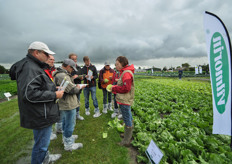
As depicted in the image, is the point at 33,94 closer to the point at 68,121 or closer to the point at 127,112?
the point at 68,121

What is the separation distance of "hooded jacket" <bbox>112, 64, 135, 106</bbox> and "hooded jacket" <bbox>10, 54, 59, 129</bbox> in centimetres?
145

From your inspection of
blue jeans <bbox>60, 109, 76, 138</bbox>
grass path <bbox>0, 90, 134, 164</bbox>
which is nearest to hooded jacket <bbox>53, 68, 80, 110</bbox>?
blue jeans <bbox>60, 109, 76, 138</bbox>

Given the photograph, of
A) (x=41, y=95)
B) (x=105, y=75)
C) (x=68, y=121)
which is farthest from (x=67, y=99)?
(x=105, y=75)

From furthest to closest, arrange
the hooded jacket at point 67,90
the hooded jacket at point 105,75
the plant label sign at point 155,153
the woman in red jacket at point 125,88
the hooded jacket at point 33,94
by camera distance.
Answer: the hooded jacket at point 105,75, the woman in red jacket at point 125,88, the hooded jacket at point 67,90, the plant label sign at point 155,153, the hooded jacket at point 33,94

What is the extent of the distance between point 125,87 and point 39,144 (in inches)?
79.7

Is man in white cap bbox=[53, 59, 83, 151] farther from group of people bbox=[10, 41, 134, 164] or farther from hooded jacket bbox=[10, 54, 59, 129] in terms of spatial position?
hooded jacket bbox=[10, 54, 59, 129]

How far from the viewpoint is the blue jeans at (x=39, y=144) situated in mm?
1865

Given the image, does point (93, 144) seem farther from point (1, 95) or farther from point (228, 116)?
point (1, 95)

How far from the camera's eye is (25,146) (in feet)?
10.5

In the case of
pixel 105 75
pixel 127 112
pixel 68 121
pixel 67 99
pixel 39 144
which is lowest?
pixel 39 144

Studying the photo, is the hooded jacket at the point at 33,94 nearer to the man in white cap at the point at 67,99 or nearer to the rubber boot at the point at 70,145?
the man in white cap at the point at 67,99

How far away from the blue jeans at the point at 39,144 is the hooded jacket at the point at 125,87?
5.48 ft

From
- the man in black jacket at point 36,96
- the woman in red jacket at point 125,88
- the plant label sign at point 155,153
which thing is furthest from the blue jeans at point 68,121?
the plant label sign at point 155,153

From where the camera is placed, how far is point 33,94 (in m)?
1.59
